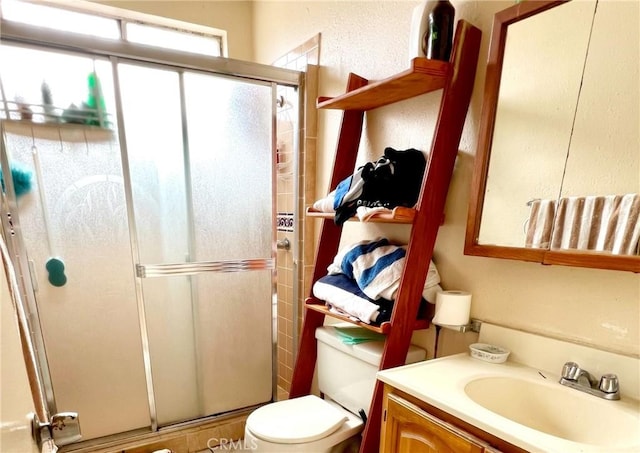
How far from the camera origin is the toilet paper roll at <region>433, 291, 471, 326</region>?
1.11 meters

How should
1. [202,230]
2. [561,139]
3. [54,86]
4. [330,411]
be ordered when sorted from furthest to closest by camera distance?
[202,230] < [54,86] < [330,411] < [561,139]

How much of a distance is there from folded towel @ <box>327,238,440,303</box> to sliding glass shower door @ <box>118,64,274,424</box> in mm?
741

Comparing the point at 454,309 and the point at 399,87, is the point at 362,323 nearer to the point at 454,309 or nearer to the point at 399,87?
the point at 454,309

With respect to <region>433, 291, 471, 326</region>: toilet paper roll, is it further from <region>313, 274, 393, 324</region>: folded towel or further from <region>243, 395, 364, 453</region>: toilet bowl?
<region>243, 395, 364, 453</region>: toilet bowl

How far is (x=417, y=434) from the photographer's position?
90cm

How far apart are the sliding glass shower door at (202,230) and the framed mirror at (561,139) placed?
1238 mm

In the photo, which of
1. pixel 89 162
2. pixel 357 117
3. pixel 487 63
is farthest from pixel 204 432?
pixel 487 63

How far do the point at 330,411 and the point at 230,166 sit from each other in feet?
4.27

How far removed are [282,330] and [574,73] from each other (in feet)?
6.20

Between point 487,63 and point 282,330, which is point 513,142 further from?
point 282,330

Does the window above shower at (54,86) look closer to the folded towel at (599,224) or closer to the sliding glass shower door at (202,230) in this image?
the sliding glass shower door at (202,230)

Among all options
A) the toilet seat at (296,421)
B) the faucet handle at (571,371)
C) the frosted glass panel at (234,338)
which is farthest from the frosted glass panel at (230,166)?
the faucet handle at (571,371)

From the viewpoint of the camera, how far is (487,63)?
3.47 feet

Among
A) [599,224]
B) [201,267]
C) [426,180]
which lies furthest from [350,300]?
[201,267]
